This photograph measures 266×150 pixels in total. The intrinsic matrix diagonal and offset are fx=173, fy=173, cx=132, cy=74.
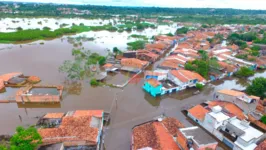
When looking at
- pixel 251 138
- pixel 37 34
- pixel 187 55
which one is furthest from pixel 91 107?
pixel 37 34

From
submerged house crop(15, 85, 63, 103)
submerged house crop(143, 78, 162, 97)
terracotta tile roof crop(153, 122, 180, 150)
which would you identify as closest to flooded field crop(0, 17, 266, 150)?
submerged house crop(15, 85, 63, 103)

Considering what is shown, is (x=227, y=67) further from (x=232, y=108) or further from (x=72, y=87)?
(x=72, y=87)

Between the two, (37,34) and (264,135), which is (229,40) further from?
(37,34)

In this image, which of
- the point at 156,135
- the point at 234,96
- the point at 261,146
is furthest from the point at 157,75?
the point at 261,146

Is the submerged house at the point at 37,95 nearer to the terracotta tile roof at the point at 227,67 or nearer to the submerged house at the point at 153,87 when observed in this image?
the submerged house at the point at 153,87

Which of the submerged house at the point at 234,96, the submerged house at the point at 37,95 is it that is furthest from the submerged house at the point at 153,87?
the submerged house at the point at 37,95
